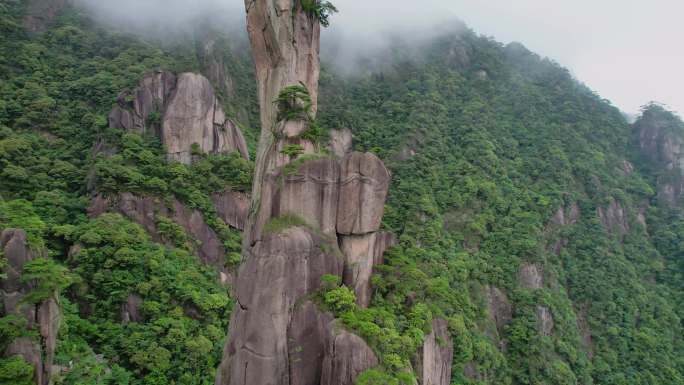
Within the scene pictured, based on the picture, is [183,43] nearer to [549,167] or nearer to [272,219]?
[272,219]

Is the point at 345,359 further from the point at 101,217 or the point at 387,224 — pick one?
the point at 387,224

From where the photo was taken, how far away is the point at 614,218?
169ft

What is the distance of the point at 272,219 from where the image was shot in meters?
16.0

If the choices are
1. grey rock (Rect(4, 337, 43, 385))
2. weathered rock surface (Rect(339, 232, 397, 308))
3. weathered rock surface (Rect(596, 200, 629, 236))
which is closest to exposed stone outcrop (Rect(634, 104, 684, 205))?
weathered rock surface (Rect(596, 200, 629, 236))

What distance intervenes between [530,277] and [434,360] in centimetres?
2769

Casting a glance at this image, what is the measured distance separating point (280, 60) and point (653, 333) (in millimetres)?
47110

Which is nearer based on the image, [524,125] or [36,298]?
[36,298]

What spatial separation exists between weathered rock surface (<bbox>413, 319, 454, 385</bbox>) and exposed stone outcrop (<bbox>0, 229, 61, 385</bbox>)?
57.1ft

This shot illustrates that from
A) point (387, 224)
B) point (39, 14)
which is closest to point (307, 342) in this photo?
point (387, 224)

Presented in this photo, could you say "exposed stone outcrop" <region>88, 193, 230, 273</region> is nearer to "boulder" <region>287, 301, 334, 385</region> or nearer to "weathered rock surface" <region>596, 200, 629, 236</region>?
"boulder" <region>287, 301, 334, 385</region>

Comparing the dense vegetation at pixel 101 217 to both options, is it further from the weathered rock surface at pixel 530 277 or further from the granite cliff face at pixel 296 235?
the weathered rock surface at pixel 530 277

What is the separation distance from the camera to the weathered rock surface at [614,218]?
166ft

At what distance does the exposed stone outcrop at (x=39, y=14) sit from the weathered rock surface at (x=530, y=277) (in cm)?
6901

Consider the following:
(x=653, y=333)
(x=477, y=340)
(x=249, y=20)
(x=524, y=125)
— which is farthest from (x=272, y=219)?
(x=524, y=125)
